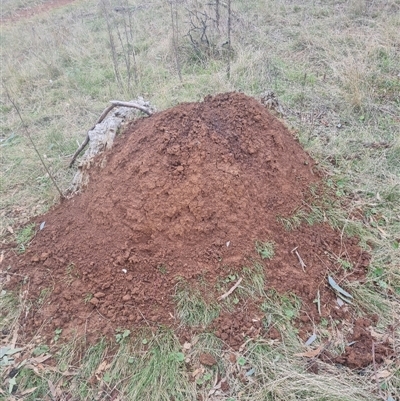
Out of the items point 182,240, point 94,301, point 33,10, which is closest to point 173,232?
point 182,240

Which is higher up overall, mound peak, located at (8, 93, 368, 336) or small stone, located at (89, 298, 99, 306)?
mound peak, located at (8, 93, 368, 336)

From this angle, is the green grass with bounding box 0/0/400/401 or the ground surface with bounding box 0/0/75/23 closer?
the green grass with bounding box 0/0/400/401

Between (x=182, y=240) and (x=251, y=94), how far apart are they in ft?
8.11

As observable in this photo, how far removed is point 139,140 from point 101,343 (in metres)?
1.19

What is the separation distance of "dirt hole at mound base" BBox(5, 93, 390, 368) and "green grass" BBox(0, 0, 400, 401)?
8 cm

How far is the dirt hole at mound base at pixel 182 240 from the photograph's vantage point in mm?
1877

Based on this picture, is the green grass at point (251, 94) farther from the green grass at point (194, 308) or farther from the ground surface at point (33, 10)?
the ground surface at point (33, 10)

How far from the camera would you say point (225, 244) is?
2.01 meters

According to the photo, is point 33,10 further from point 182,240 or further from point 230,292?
point 230,292

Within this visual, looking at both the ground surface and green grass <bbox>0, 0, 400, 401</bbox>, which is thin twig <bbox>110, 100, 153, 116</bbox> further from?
the ground surface

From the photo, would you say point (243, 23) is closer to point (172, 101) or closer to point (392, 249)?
point (172, 101)

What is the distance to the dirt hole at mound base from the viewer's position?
188cm

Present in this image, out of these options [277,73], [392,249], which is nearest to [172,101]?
[277,73]

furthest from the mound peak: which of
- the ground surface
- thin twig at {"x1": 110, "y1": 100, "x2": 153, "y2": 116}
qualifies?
the ground surface
